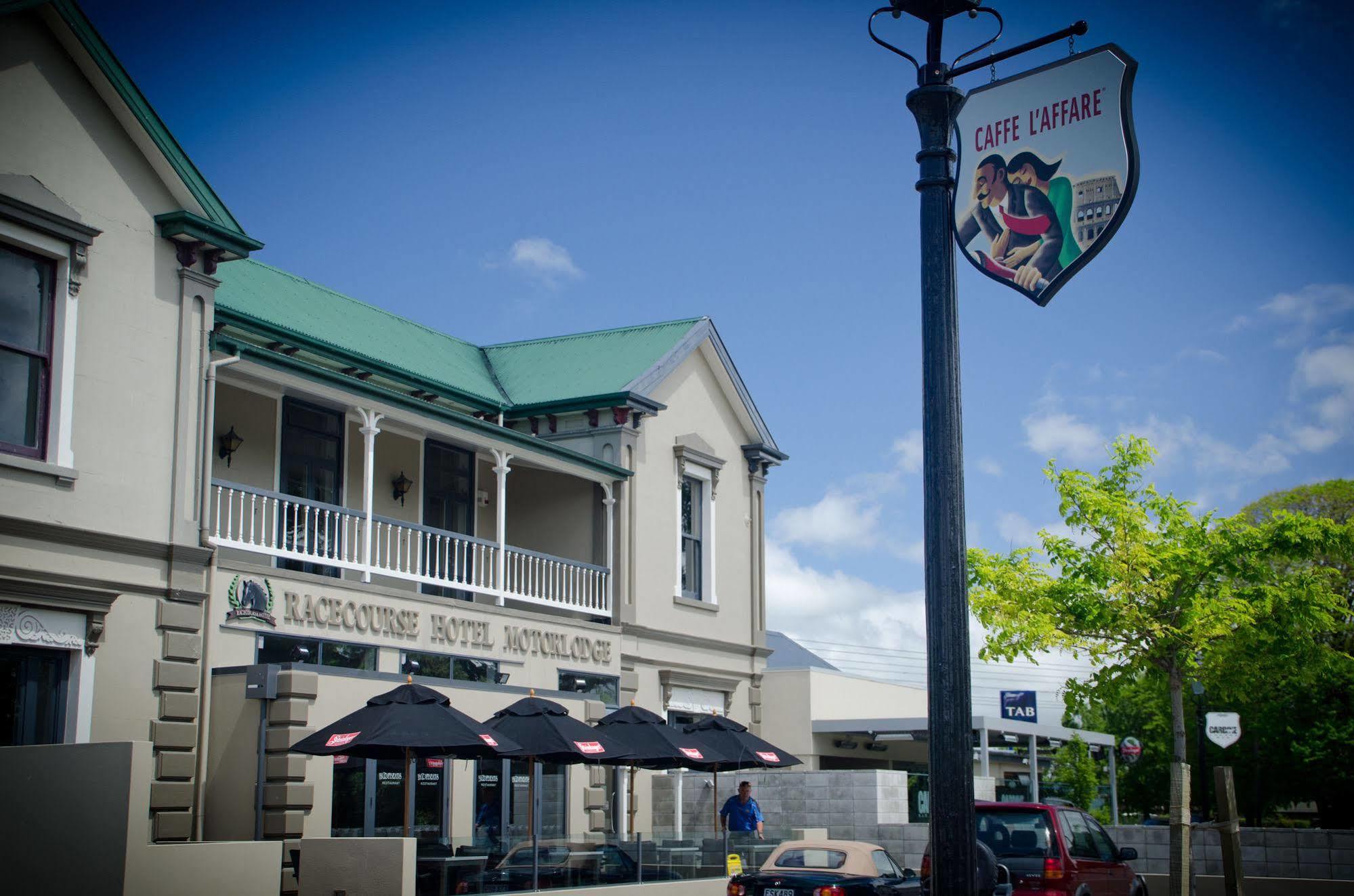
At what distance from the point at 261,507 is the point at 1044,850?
38.7 feet

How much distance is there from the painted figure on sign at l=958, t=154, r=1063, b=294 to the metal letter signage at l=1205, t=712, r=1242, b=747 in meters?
15.7

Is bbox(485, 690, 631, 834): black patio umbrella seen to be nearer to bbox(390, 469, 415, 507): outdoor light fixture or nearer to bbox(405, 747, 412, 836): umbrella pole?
bbox(405, 747, 412, 836): umbrella pole

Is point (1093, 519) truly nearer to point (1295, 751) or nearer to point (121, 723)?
point (121, 723)

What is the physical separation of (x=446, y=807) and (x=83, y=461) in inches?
269

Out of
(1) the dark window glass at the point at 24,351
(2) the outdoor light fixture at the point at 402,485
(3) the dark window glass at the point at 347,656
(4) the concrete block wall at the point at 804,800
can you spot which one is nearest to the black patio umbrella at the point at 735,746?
(4) the concrete block wall at the point at 804,800

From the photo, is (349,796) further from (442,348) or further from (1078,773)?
(1078,773)

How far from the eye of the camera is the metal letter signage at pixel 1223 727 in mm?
21469

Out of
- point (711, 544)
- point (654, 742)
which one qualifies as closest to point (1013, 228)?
Result: point (654, 742)

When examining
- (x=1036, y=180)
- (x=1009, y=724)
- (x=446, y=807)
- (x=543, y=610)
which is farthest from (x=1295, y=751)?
(x=1036, y=180)

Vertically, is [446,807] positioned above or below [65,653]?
below

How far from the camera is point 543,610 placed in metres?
25.9

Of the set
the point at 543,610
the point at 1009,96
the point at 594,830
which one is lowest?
the point at 594,830

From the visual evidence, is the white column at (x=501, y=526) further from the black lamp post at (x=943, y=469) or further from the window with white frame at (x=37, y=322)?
the black lamp post at (x=943, y=469)

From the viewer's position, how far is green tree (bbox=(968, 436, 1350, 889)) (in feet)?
83.3
